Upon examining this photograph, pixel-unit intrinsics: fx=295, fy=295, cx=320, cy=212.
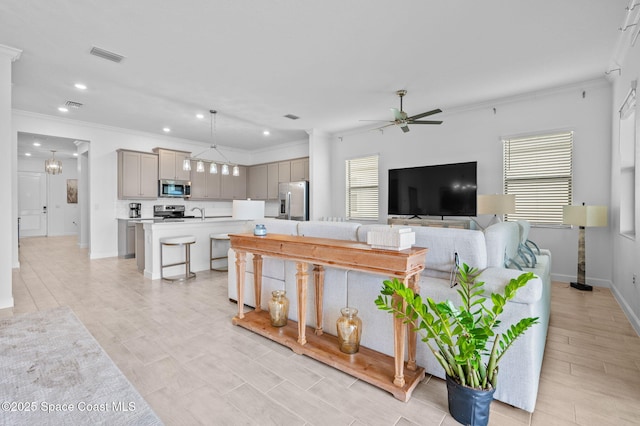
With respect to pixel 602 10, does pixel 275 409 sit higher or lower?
lower

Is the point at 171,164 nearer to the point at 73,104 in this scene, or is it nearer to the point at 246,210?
the point at 73,104

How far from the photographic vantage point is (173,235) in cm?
472

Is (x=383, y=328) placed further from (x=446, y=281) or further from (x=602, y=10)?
(x=602, y=10)

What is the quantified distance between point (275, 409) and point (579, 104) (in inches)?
209

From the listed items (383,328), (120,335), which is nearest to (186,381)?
(120,335)

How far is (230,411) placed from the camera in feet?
5.37

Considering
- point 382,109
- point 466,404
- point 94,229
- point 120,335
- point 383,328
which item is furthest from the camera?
point 94,229

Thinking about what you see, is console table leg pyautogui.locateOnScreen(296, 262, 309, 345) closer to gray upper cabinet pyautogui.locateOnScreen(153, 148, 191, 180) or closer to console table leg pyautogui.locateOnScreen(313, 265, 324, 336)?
console table leg pyautogui.locateOnScreen(313, 265, 324, 336)

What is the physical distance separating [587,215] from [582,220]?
0.26 ft

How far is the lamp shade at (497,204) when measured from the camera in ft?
13.2

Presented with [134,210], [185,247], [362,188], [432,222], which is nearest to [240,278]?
[185,247]

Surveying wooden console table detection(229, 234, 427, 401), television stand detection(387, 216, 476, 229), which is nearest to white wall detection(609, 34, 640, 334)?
television stand detection(387, 216, 476, 229)

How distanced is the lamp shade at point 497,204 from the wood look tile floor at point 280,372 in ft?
4.00

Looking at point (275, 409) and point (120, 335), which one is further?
point (120, 335)
